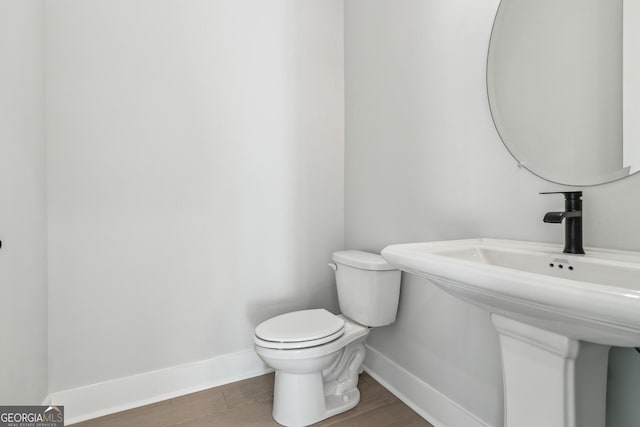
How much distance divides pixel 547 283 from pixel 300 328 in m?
1.05

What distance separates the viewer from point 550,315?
0.58 meters

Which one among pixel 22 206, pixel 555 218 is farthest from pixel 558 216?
pixel 22 206

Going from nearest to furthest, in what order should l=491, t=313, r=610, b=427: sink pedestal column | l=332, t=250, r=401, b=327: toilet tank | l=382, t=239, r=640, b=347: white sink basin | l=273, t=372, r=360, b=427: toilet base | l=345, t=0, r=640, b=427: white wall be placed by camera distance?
l=382, t=239, r=640, b=347: white sink basin
l=491, t=313, r=610, b=427: sink pedestal column
l=345, t=0, r=640, b=427: white wall
l=273, t=372, r=360, b=427: toilet base
l=332, t=250, r=401, b=327: toilet tank

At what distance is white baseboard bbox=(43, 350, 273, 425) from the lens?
4.64 feet

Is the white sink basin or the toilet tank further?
the toilet tank

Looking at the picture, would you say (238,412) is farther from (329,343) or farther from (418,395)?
(418,395)

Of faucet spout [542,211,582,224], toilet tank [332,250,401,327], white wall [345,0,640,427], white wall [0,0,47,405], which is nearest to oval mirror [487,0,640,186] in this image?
white wall [345,0,640,427]

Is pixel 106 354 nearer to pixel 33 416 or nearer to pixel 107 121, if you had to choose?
pixel 33 416

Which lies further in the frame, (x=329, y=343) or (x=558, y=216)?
(x=329, y=343)

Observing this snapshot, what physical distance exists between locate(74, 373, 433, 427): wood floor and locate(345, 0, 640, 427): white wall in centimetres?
21

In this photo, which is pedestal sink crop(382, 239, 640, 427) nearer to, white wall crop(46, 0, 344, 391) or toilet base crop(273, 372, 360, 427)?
toilet base crop(273, 372, 360, 427)

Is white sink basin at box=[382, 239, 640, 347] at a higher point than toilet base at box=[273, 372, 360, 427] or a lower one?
higher

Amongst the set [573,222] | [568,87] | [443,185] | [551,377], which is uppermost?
[568,87]

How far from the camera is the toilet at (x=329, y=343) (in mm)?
1283
